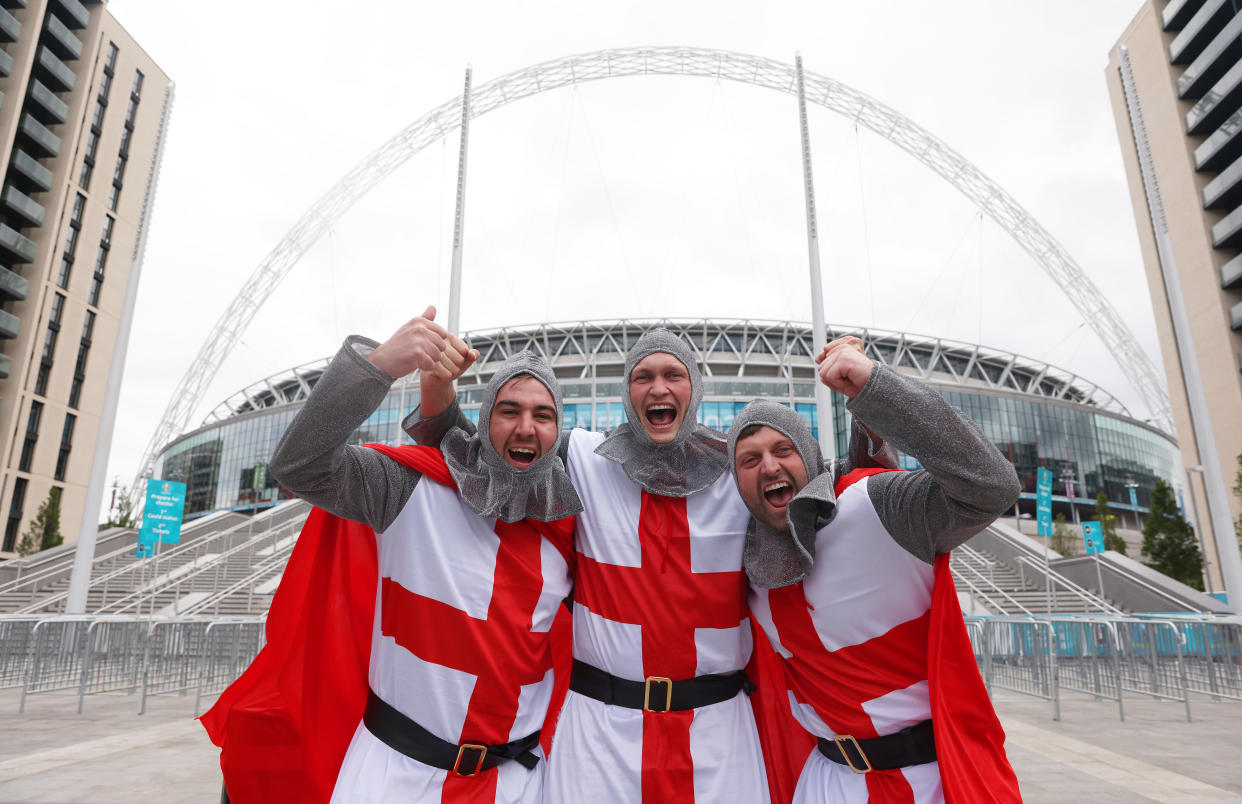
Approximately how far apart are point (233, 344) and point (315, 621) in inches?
2696

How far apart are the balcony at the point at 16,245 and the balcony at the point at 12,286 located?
41.8 inches

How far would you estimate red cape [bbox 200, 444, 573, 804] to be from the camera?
9.01ft

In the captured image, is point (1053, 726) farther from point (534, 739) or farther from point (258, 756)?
point (258, 756)

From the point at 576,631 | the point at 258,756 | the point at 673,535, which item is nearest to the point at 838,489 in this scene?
the point at 673,535

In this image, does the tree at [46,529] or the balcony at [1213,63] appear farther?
the balcony at [1213,63]

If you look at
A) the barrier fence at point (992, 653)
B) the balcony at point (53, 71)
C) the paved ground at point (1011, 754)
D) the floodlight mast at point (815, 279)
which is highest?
the balcony at point (53, 71)

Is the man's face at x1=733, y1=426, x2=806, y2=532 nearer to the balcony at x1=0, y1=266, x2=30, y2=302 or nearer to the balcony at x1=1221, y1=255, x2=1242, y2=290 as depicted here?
the balcony at x1=1221, y1=255, x2=1242, y2=290

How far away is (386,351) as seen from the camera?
2320 mm

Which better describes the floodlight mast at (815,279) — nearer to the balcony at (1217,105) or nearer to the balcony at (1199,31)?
the balcony at (1217,105)

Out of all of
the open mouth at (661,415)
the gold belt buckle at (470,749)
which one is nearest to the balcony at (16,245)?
the open mouth at (661,415)

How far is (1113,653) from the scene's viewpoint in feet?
36.5

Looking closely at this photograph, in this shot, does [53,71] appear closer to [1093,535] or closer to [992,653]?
[992,653]

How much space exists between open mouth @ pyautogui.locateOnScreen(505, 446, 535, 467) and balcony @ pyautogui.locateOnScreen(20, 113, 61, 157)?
195 feet

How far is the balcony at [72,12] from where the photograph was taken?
48250 mm
